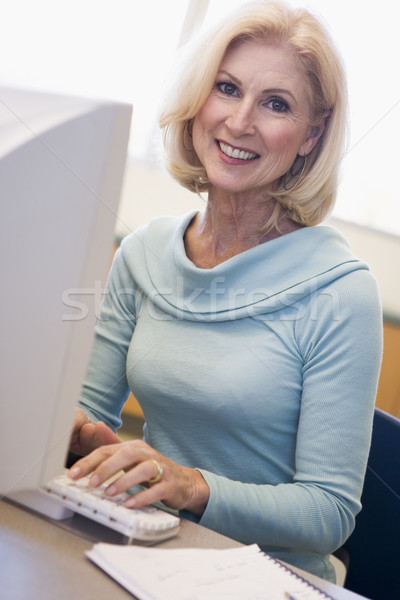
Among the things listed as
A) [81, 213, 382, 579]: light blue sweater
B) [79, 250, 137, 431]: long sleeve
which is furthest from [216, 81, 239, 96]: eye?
[79, 250, 137, 431]: long sleeve

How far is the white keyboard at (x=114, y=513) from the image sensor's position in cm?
60

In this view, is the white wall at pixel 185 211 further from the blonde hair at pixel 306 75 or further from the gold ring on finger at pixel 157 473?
the gold ring on finger at pixel 157 473

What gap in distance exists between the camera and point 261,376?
3.05ft

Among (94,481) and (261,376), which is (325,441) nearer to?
(261,376)

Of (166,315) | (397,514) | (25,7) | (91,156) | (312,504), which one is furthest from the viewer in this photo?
(25,7)

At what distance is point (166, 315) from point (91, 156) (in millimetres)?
581

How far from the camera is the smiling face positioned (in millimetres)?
1017

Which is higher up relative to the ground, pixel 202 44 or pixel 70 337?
pixel 202 44

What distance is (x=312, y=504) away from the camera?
82 cm

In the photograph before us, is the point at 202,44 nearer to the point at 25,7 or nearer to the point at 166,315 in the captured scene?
the point at 166,315

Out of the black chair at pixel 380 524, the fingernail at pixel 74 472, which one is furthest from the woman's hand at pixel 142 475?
the black chair at pixel 380 524

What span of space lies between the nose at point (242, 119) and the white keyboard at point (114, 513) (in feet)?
2.04

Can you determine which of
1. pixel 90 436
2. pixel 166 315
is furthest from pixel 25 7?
pixel 90 436

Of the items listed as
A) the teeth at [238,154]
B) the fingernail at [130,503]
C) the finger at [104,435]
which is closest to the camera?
the fingernail at [130,503]
